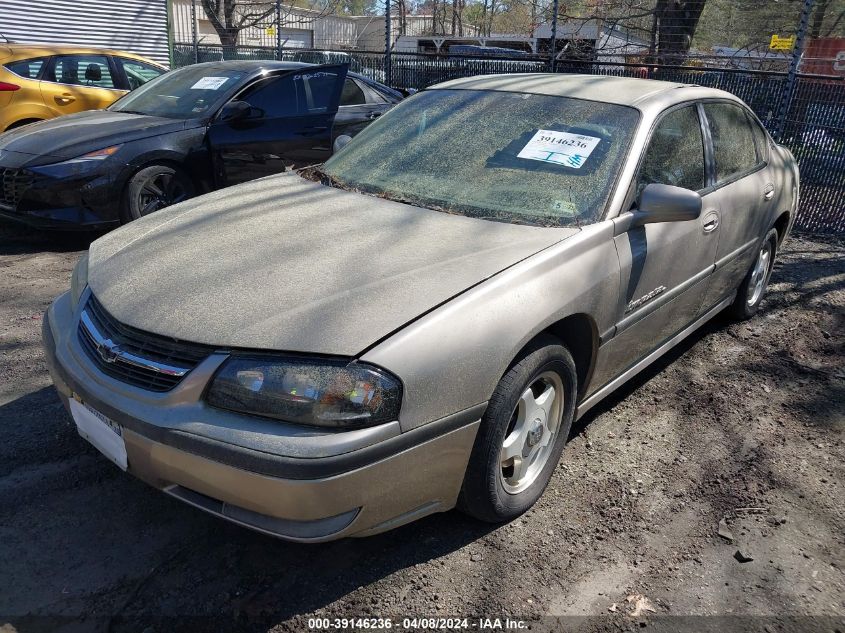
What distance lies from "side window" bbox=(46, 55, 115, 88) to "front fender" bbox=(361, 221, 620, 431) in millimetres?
7857

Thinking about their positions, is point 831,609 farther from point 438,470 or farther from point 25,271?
point 25,271

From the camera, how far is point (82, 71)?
28.2 ft

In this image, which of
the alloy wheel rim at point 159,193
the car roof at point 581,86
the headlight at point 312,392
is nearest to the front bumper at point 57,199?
the alloy wheel rim at point 159,193

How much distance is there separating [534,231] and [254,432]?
4.65 ft

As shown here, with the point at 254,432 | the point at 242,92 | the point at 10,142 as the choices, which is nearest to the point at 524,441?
the point at 254,432

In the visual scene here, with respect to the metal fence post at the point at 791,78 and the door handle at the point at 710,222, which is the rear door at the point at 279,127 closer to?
the door handle at the point at 710,222

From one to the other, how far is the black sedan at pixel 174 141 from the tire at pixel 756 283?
399cm

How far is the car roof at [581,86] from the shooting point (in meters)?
3.53

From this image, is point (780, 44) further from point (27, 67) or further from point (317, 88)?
point (27, 67)

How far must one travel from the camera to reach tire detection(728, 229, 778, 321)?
4.80m

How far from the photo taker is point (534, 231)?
285cm

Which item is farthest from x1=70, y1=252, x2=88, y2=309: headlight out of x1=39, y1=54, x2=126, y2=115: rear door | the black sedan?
x1=39, y1=54, x2=126, y2=115: rear door

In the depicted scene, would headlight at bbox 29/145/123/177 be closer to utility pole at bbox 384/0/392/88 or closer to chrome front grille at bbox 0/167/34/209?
chrome front grille at bbox 0/167/34/209

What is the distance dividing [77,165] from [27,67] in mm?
3455
